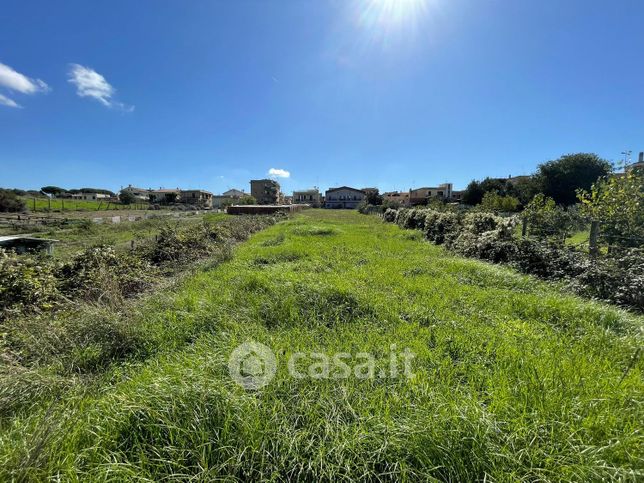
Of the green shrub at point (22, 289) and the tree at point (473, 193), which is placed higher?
the tree at point (473, 193)

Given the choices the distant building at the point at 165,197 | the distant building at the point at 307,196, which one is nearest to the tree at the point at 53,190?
the distant building at the point at 165,197

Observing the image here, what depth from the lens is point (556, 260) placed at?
6.20m

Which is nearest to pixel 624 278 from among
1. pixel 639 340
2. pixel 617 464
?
pixel 639 340

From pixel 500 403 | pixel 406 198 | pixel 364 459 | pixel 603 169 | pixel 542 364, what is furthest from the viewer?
pixel 406 198

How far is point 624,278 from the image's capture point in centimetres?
479

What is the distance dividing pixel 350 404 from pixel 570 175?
5326 centimetres

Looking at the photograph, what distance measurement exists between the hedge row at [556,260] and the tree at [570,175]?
4135cm

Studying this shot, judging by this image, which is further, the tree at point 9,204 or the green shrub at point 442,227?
the tree at point 9,204

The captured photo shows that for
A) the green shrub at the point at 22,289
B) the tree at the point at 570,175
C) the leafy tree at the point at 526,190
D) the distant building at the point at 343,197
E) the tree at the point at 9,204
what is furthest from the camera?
the distant building at the point at 343,197

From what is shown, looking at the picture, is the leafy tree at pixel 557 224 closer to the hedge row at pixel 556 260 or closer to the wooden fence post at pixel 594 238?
the hedge row at pixel 556 260

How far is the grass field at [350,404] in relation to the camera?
172cm

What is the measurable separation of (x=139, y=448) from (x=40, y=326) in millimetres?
2954

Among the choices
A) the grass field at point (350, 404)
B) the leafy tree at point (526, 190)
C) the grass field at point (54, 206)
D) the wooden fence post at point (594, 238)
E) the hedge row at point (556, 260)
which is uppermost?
the leafy tree at point (526, 190)

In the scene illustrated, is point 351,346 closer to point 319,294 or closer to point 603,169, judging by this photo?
point 319,294
